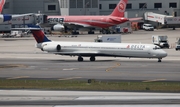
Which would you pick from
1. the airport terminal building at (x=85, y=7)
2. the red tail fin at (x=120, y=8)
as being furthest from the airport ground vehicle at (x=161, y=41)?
the airport terminal building at (x=85, y=7)

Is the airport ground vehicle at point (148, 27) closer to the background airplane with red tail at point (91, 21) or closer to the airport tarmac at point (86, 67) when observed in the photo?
the background airplane with red tail at point (91, 21)

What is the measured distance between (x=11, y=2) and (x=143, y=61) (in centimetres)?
9504

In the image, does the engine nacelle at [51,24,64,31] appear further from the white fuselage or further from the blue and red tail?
the white fuselage

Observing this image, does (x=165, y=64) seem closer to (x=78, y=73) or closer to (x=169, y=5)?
(x=78, y=73)

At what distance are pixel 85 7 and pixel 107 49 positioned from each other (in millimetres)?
90415

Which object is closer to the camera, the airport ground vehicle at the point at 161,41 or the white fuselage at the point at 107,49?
the white fuselage at the point at 107,49

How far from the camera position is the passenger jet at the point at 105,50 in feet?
237

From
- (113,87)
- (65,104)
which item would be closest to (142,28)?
(113,87)

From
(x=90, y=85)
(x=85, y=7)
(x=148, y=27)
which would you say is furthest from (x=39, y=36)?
(x=85, y=7)

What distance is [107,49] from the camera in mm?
73375

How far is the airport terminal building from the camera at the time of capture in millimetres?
164125

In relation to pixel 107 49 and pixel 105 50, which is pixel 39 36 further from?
pixel 107 49

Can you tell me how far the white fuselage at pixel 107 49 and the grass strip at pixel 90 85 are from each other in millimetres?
20453

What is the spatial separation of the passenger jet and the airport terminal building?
88570mm
